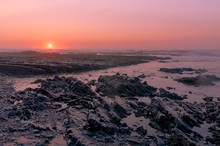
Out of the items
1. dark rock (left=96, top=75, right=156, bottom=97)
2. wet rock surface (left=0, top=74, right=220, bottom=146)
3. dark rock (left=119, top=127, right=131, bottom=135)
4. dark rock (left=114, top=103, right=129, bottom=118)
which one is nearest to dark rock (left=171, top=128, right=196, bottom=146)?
wet rock surface (left=0, top=74, right=220, bottom=146)

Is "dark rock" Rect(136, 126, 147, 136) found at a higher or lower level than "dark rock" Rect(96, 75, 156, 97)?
lower

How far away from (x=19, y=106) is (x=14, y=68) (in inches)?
1016

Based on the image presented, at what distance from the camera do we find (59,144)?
13.6m

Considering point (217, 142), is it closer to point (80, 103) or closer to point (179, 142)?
point (179, 142)

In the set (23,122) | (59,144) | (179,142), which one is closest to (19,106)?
(23,122)

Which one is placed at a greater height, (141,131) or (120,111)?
(120,111)

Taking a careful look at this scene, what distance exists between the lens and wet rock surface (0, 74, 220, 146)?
1431 centimetres

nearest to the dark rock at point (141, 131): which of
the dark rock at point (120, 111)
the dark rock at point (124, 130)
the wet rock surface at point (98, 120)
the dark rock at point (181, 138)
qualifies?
the wet rock surface at point (98, 120)

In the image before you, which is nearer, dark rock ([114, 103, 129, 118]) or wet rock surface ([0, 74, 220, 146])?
wet rock surface ([0, 74, 220, 146])

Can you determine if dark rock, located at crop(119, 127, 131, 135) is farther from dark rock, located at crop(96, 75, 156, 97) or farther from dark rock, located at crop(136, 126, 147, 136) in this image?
dark rock, located at crop(96, 75, 156, 97)

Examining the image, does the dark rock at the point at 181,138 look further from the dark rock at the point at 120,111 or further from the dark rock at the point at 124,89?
the dark rock at the point at 124,89

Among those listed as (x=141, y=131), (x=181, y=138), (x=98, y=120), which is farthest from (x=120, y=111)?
(x=181, y=138)

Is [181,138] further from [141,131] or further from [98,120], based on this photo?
[98,120]

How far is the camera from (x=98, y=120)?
16.1 m
